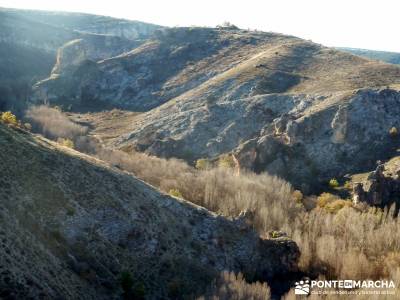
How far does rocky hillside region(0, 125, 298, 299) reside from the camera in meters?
33.8

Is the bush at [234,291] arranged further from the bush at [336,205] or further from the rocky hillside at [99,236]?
the bush at [336,205]

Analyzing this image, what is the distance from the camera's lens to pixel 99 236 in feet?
138

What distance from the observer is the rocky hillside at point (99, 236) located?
33844 mm

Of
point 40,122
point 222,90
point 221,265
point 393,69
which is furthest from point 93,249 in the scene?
point 393,69

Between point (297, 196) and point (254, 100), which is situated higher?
point (254, 100)

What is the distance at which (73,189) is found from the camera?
44812 millimetres

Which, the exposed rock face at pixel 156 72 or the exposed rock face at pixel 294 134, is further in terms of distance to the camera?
the exposed rock face at pixel 156 72

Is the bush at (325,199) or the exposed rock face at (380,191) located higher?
the exposed rock face at (380,191)

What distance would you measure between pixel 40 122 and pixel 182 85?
54495 millimetres

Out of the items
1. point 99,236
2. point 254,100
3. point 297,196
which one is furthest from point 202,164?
point 99,236

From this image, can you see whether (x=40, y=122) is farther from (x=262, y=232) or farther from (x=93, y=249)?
(x=93, y=249)

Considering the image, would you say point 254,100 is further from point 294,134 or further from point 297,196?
point 297,196
